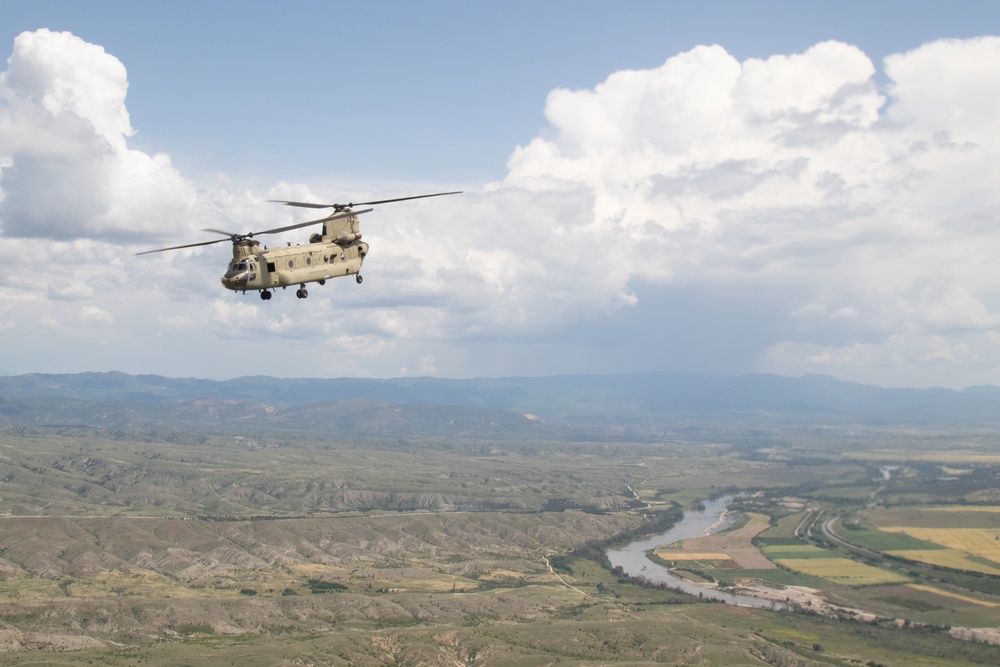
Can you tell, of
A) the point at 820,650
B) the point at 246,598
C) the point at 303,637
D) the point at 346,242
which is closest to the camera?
the point at 346,242

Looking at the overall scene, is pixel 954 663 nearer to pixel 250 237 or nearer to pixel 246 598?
pixel 246 598

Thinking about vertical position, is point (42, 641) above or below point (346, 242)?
below

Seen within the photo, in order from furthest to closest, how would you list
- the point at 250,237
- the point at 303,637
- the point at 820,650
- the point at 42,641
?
the point at 820,650
the point at 303,637
the point at 42,641
the point at 250,237

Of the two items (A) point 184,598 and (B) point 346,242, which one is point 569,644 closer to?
(A) point 184,598

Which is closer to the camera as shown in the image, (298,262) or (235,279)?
(235,279)

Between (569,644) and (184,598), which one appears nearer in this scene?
(569,644)

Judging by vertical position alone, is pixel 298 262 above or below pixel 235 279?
above

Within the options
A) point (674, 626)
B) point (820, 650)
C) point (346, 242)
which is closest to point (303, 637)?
point (674, 626)

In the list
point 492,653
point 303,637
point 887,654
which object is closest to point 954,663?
point 887,654
